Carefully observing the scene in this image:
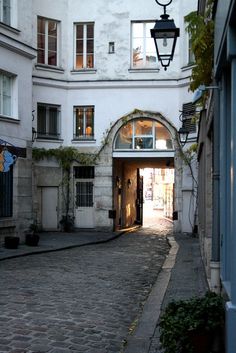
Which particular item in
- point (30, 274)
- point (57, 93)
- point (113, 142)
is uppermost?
point (57, 93)

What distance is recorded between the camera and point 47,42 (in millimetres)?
25062

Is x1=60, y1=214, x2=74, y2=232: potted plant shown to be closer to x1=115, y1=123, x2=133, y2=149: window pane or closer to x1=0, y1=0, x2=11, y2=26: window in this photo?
x1=115, y1=123, x2=133, y2=149: window pane

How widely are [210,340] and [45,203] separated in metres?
20.6

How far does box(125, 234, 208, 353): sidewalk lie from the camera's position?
6.55m

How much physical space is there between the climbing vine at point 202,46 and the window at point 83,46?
17671 millimetres

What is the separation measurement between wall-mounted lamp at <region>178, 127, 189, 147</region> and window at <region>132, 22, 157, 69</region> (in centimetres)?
351

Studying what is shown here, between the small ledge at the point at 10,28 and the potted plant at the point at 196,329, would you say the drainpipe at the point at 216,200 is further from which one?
the small ledge at the point at 10,28

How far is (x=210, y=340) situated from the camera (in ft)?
16.4

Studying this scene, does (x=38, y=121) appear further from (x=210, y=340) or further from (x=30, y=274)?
(x=210, y=340)

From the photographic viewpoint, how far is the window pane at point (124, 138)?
2541 cm

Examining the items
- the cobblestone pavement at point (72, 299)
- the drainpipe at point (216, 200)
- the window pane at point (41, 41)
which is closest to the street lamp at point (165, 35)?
the drainpipe at point (216, 200)

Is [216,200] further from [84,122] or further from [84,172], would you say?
[84,122]

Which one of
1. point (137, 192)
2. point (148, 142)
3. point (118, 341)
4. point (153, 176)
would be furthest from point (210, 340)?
point (153, 176)

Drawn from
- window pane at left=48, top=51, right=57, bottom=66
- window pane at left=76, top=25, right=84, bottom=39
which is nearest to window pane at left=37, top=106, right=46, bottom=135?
window pane at left=48, top=51, right=57, bottom=66
